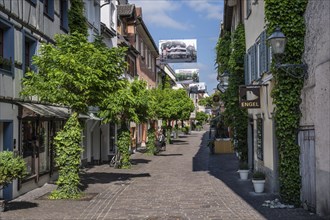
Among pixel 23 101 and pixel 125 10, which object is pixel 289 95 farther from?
pixel 125 10

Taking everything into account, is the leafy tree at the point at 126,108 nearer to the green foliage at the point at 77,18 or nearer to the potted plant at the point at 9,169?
the green foliage at the point at 77,18

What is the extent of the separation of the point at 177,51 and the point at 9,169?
129 feet

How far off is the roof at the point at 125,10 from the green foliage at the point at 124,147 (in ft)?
45.7

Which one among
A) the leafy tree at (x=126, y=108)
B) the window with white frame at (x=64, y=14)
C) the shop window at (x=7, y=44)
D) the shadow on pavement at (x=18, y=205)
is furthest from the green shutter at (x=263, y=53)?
the window with white frame at (x=64, y=14)

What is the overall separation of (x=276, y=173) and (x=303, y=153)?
7.21 ft

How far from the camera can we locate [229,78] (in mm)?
21406

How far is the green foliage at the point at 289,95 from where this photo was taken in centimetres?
1153

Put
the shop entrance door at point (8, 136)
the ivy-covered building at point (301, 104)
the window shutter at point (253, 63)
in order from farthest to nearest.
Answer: the window shutter at point (253, 63)
the shop entrance door at point (8, 136)
the ivy-covered building at point (301, 104)

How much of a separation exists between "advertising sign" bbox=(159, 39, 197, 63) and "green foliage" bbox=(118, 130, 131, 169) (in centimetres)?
2658

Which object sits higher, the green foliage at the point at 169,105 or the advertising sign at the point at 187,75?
the advertising sign at the point at 187,75

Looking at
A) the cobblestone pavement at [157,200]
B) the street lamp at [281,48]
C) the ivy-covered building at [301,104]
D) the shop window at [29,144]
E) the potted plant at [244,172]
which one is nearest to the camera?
the ivy-covered building at [301,104]

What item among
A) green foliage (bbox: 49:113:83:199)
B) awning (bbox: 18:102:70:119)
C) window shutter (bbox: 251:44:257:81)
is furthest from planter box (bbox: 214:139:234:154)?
green foliage (bbox: 49:113:83:199)

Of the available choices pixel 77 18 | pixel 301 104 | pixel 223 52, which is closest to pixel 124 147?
pixel 77 18

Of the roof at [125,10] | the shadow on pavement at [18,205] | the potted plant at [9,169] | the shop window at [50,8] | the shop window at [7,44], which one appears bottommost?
the shadow on pavement at [18,205]
